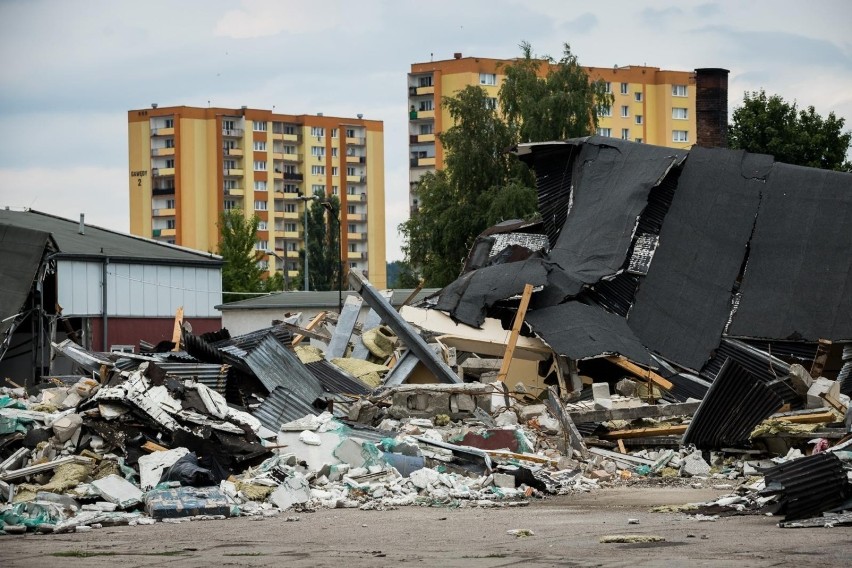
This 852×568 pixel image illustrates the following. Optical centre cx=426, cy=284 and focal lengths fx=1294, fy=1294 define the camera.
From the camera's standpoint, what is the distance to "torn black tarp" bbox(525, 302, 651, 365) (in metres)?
21.5

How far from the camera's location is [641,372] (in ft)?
69.8

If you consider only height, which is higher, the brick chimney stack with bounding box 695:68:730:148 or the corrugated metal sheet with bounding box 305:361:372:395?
the brick chimney stack with bounding box 695:68:730:148

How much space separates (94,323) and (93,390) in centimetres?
2227

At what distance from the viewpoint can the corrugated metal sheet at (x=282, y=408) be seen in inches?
667

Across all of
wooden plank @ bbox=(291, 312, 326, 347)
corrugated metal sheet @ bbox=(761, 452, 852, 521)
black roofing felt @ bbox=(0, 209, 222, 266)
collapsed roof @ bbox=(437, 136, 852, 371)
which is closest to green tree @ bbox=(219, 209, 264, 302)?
black roofing felt @ bbox=(0, 209, 222, 266)

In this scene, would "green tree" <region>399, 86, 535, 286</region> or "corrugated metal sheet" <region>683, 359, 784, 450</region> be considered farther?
"green tree" <region>399, 86, 535, 286</region>

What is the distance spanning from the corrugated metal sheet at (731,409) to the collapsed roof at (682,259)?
14.7 ft

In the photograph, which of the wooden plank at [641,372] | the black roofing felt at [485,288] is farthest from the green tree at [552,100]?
the wooden plank at [641,372]

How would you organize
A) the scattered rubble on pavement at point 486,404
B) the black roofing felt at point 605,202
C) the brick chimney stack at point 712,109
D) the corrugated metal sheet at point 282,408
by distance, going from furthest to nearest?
the brick chimney stack at point 712,109
the black roofing felt at point 605,202
the corrugated metal sheet at point 282,408
the scattered rubble on pavement at point 486,404

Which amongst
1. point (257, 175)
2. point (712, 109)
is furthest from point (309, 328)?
point (257, 175)

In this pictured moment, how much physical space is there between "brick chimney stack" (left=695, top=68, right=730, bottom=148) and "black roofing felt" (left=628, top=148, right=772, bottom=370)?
4.96m

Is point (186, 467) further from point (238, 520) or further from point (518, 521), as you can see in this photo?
point (518, 521)

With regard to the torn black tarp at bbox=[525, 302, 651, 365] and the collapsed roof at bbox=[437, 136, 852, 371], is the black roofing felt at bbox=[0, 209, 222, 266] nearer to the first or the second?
the collapsed roof at bbox=[437, 136, 852, 371]

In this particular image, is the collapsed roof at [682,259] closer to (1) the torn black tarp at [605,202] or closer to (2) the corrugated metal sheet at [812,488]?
(1) the torn black tarp at [605,202]
